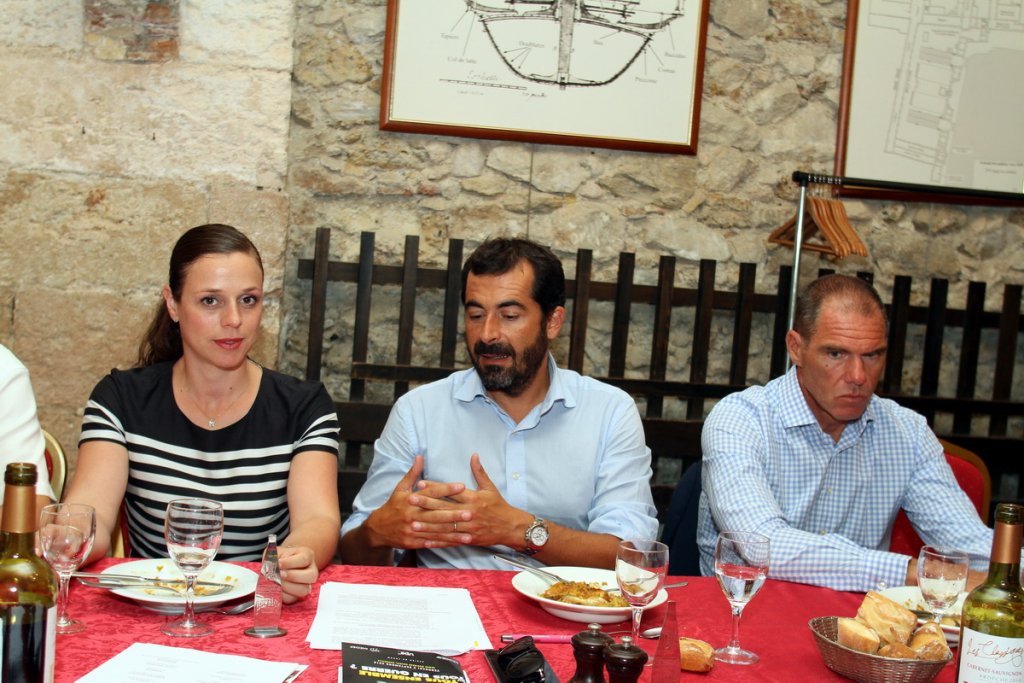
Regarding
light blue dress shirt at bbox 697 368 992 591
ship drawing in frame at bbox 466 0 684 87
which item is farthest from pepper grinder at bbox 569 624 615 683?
ship drawing in frame at bbox 466 0 684 87

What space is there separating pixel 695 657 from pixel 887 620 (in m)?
0.30

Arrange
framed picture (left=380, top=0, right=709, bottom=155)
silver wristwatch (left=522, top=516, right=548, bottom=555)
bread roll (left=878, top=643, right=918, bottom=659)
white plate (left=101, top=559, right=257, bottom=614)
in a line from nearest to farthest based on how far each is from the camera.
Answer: bread roll (left=878, top=643, right=918, bottom=659)
white plate (left=101, top=559, right=257, bottom=614)
silver wristwatch (left=522, top=516, right=548, bottom=555)
framed picture (left=380, top=0, right=709, bottom=155)

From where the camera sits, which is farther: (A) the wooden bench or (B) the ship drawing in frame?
(B) the ship drawing in frame

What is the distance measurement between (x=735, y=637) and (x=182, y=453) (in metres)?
1.30

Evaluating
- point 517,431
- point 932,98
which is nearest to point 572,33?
point 932,98

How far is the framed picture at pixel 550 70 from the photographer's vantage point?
3.64 metres

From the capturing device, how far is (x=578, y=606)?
63.9 inches

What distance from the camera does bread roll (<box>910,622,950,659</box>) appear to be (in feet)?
4.82

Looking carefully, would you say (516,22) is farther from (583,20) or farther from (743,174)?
(743,174)

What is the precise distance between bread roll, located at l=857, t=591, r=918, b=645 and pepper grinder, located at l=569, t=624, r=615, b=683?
1.45 ft

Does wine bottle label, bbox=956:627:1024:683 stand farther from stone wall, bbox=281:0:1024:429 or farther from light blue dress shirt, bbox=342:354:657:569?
stone wall, bbox=281:0:1024:429

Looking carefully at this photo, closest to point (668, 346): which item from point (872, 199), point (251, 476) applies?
point (872, 199)

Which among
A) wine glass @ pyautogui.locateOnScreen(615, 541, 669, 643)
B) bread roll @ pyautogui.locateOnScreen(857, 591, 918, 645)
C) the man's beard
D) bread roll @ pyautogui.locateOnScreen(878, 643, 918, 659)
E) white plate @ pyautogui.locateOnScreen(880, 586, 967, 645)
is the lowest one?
white plate @ pyautogui.locateOnScreen(880, 586, 967, 645)

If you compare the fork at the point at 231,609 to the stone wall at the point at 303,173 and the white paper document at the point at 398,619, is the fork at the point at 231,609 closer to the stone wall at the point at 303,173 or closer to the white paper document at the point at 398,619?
the white paper document at the point at 398,619
